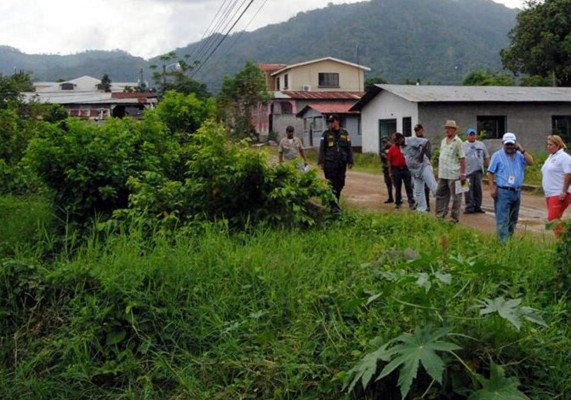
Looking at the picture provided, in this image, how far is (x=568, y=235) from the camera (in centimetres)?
444

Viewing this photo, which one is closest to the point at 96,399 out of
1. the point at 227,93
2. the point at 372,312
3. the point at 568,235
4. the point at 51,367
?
the point at 51,367

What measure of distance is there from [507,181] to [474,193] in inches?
196

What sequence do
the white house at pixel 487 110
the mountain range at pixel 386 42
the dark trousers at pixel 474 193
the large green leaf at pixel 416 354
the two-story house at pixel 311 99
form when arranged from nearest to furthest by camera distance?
the large green leaf at pixel 416 354 < the dark trousers at pixel 474 193 < the white house at pixel 487 110 < the two-story house at pixel 311 99 < the mountain range at pixel 386 42

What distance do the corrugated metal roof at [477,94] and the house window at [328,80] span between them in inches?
1105

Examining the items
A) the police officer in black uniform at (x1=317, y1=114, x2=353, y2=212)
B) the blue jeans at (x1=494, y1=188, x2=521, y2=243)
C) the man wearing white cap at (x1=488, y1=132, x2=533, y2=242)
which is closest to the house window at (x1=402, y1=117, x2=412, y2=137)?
the police officer in black uniform at (x1=317, y1=114, x2=353, y2=212)

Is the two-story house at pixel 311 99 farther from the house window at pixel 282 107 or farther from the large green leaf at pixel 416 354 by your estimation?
the large green leaf at pixel 416 354

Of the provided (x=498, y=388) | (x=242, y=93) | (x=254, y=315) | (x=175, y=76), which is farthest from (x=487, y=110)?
(x=175, y=76)

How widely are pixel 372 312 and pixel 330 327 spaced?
11.9 inches

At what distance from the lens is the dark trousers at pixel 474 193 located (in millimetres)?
12719

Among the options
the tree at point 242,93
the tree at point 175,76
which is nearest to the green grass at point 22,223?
the tree at point 242,93

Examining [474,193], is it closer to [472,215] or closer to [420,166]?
[472,215]

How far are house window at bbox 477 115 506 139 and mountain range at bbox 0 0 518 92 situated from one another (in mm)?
54264

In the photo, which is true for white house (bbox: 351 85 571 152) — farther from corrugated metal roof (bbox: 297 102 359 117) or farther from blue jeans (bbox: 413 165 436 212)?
blue jeans (bbox: 413 165 436 212)

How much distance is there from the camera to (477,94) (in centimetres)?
2695
